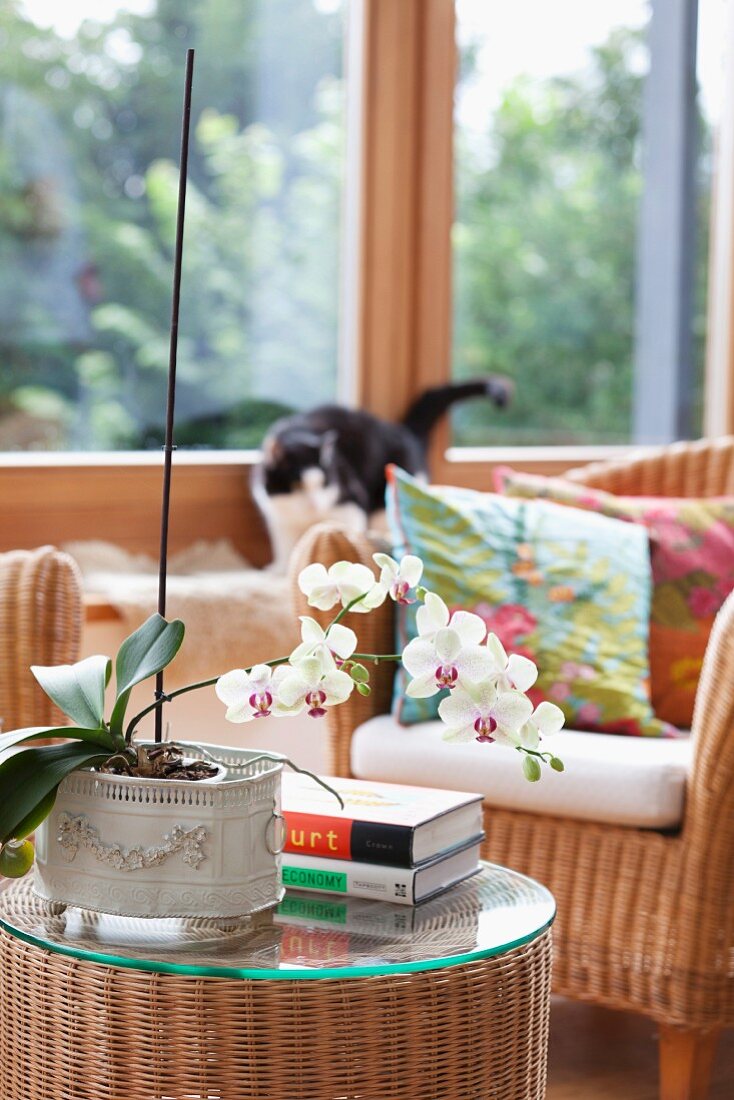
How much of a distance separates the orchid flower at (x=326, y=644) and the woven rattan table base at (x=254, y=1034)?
25 cm

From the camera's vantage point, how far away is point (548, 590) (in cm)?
201

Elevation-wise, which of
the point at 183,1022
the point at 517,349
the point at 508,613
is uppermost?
the point at 517,349

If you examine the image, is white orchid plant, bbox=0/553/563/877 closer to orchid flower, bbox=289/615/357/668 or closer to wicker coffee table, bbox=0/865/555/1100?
orchid flower, bbox=289/615/357/668

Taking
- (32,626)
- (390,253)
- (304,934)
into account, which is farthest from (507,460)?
(304,934)

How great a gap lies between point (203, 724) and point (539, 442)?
1167 millimetres

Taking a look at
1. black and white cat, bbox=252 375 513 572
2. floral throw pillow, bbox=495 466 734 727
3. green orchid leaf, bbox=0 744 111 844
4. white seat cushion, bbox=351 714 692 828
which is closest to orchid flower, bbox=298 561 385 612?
green orchid leaf, bbox=0 744 111 844

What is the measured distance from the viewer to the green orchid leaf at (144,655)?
1.14 meters

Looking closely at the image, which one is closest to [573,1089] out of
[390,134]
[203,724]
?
[203,724]

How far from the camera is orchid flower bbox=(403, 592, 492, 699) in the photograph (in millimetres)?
1071

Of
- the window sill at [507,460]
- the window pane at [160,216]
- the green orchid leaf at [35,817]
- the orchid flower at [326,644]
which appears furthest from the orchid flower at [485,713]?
the window sill at [507,460]

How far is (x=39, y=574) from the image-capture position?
174cm

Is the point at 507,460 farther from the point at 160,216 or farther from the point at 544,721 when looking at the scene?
the point at 544,721

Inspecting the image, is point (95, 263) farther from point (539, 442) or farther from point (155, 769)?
point (155, 769)

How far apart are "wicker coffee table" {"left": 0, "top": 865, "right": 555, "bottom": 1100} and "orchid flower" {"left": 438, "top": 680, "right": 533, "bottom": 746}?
0.19 m
